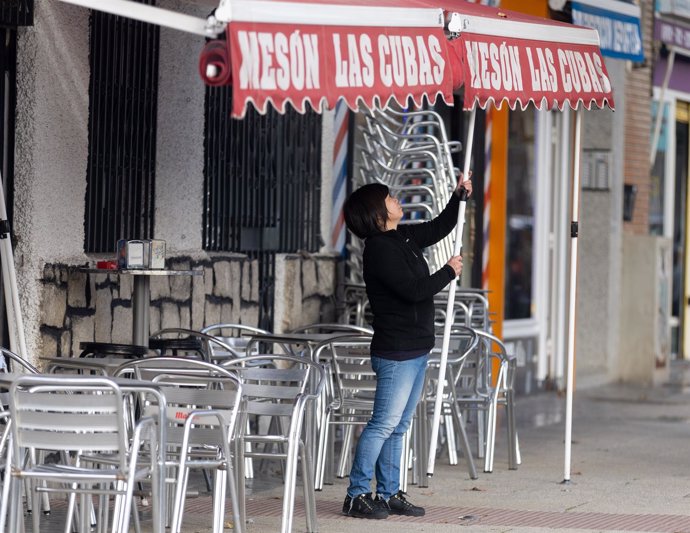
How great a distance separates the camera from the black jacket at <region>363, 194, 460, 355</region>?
6.93 meters

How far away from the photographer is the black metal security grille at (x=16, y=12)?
7602 millimetres

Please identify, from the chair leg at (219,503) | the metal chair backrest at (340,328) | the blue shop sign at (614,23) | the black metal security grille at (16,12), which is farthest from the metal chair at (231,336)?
the blue shop sign at (614,23)

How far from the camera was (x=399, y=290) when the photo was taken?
22.7 feet

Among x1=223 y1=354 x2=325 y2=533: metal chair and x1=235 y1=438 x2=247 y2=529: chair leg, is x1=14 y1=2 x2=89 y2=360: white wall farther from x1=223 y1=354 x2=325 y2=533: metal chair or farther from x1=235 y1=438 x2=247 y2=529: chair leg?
x1=235 y1=438 x2=247 y2=529: chair leg

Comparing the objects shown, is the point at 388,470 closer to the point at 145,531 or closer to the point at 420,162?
the point at 145,531

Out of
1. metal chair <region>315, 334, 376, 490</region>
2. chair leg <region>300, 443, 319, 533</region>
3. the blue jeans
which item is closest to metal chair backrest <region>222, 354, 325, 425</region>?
chair leg <region>300, 443, 319, 533</region>

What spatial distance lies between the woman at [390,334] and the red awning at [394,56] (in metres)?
0.76

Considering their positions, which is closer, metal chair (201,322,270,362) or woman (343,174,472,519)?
woman (343,174,472,519)

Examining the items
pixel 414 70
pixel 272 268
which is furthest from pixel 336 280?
pixel 414 70

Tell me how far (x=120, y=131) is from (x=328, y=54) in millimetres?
3042

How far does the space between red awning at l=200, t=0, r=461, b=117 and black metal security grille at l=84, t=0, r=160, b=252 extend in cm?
254

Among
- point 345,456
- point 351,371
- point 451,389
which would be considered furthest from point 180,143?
point 451,389

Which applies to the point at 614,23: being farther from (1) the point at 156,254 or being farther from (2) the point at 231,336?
(1) the point at 156,254

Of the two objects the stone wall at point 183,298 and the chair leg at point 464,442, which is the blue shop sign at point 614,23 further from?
the chair leg at point 464,442
